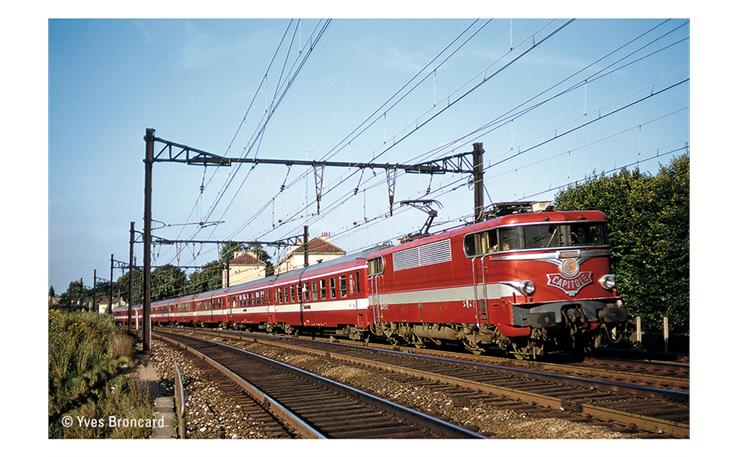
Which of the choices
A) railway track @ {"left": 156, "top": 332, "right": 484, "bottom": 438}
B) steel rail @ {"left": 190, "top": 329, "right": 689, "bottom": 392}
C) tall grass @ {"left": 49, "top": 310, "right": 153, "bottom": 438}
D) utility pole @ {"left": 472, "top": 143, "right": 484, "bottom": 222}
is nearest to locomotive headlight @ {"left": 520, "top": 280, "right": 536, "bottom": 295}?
steel rail @ {"left": 190, "top": 329, "right": 689, "bottom": 392}

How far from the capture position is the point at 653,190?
2141 cm

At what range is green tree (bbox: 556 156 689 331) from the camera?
19266mm

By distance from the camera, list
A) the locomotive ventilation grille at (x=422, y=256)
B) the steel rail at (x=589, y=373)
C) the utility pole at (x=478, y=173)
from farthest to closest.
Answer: the utility pole at (x=478, y=173), the locomotive ventilation grille at (x=422, y=256), the steel rail at (x=589, y=373)

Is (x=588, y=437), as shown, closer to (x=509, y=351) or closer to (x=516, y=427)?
(x=516, y=427)

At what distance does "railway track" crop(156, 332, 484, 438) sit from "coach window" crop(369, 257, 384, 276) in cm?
621

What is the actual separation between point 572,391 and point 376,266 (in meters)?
12.2

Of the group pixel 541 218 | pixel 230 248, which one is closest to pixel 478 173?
pixel 541 218

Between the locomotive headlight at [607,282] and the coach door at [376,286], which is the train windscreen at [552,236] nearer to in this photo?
the locomotive headlight at [607,282]

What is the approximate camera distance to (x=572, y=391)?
39.4 ft

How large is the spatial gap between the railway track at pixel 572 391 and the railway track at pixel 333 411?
2266mm

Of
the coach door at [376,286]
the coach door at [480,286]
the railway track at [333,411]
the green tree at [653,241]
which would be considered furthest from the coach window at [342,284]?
the coach door at [480,286]

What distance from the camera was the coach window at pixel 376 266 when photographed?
23.1 metres
